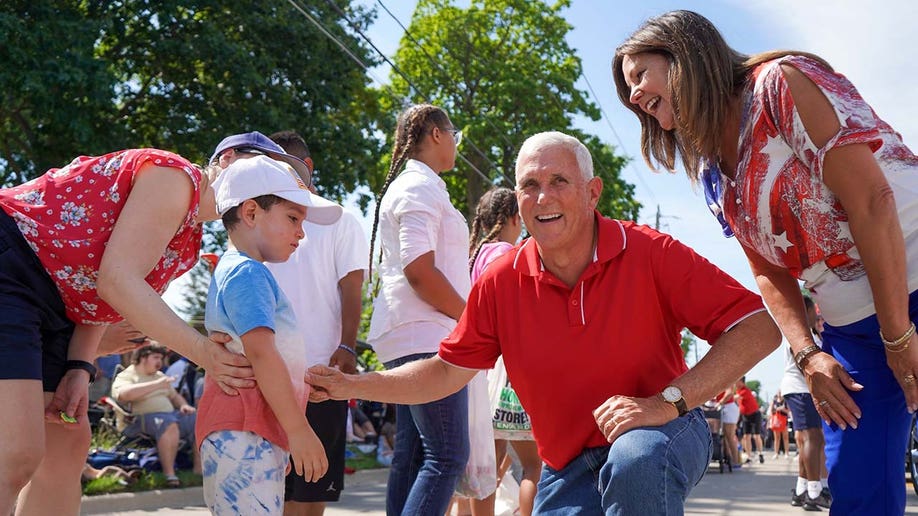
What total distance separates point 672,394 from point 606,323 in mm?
336

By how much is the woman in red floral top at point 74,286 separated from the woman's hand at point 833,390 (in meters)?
1.82

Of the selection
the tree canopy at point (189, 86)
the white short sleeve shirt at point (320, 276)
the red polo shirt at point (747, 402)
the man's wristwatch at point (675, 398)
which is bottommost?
the red polo shirt at point (747, 402)

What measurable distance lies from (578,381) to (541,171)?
2.38 feet

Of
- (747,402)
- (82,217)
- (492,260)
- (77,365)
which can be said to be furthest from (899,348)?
(747,402)

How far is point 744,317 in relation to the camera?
3.12 metres

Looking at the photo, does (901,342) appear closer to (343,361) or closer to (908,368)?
(908,368)

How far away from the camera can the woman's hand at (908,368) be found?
2.90 metres

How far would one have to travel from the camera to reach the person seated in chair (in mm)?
11102

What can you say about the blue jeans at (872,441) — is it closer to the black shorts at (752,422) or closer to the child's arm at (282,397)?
the child's arm at (282,397)

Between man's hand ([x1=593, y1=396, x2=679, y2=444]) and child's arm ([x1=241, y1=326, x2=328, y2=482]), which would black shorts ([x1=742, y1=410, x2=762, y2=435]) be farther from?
child's arm ([x1=241, y1=326, x2=328, y2=482])

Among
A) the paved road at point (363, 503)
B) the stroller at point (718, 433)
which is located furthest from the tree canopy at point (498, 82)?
the paved road at point (363, 503)

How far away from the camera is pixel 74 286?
11.0 ft

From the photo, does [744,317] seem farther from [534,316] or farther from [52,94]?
[52,94]

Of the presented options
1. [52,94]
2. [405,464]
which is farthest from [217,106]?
[405,464]
